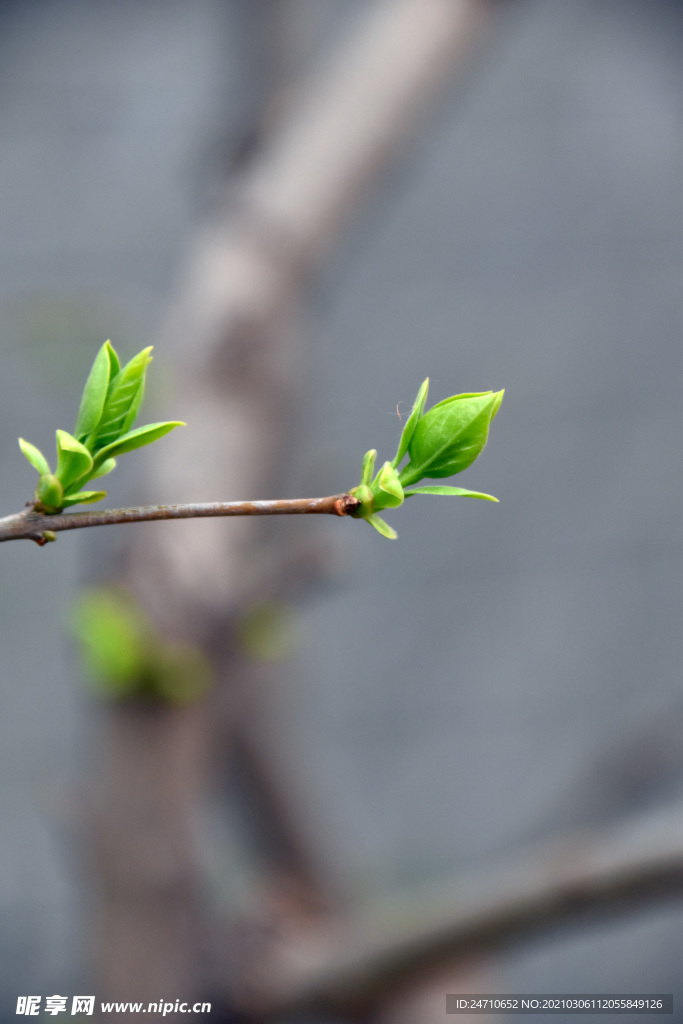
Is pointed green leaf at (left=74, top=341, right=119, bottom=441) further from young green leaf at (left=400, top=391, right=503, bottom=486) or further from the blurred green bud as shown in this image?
the blurred green bud

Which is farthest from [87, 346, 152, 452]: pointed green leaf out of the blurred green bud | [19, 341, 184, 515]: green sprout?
the blurred green bud

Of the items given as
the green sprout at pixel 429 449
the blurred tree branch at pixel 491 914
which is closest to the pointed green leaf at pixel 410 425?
the green sprout at pixel 429 449

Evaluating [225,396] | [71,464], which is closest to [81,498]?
[71,464]

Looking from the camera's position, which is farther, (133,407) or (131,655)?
(131,655)

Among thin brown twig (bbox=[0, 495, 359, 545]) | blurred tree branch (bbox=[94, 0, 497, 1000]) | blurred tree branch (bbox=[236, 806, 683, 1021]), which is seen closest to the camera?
thin brown twig (bbox=[0, 495, 359, 545])

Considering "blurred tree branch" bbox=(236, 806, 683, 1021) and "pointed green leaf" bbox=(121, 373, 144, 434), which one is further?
"blurred tree branch" bbox=(236, 806, 683, 1021)

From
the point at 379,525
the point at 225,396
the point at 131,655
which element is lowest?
the point at 379,525

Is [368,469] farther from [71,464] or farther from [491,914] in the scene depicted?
[491,914]

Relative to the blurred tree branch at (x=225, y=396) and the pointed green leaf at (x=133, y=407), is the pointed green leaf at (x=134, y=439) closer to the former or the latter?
the pointed green leaf at (x=133, y=407)

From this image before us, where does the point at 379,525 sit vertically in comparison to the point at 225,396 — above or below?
below
